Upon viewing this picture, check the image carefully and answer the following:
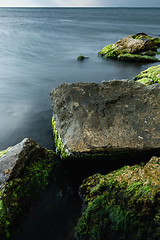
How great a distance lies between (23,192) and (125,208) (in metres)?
2.25

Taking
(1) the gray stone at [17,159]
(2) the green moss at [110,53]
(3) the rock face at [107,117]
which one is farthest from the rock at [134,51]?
(1) the gray stone at [17,159]

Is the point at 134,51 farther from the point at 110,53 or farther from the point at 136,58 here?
the point at 110,53

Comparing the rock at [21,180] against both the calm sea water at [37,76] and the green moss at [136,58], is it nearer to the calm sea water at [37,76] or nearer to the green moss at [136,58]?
the calm sea water at [37,76]

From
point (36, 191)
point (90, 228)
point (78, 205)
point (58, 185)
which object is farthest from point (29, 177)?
point (90, 228)

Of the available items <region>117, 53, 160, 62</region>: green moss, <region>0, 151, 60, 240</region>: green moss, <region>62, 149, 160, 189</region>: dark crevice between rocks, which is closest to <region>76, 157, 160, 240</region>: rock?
<region>62, 149, 160, 189</region>: dark crevice between rocks

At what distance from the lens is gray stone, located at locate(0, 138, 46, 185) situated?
4.30 metres

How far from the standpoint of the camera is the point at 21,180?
4348 mm

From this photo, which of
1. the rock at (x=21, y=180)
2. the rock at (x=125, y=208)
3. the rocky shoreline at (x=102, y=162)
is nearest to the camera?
the rock at (x=125, y=208)

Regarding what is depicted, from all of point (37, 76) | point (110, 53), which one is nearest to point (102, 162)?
point (37, 76)

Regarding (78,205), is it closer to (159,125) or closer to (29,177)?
(29,177)

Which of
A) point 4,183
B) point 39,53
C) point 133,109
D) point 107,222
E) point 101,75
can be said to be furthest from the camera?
point 39,53

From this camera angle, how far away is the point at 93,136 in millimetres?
4863

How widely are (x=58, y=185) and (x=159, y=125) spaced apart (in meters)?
3.12

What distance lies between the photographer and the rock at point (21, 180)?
379 centimetres
